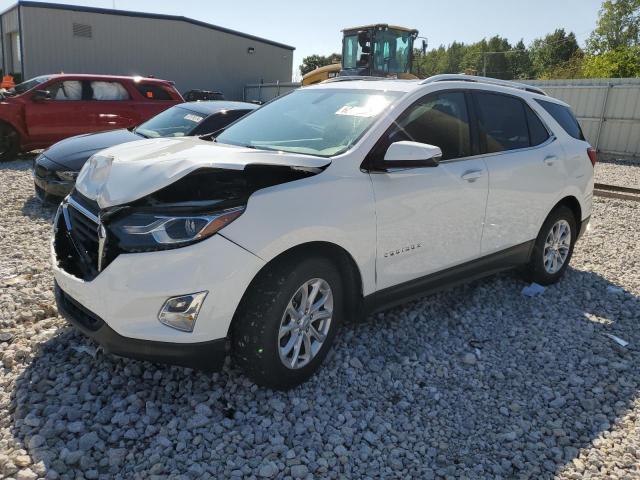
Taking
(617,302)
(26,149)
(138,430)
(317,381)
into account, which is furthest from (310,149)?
(26,149)

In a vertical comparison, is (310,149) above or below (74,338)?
above

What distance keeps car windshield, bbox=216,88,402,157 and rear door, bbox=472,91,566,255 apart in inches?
41.0

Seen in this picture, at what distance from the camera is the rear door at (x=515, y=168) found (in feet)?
13.6

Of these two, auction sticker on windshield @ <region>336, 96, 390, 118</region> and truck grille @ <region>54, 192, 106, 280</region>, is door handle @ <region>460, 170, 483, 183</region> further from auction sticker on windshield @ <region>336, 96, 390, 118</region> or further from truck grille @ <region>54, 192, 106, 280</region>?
truck grille @ <region>54, 192, 106, 280</region>

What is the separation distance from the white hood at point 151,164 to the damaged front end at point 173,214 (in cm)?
4

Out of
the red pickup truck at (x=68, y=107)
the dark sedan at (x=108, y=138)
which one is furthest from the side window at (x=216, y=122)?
the red pickup truck at (x=68, y=107)

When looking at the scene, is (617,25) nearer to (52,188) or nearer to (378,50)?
(378,50)

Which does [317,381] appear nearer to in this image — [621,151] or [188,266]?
[188,266]

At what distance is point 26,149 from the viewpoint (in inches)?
423

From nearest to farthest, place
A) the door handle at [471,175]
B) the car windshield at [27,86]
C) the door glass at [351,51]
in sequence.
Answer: the door handle at [471,175] < the car windshield at [27,86] < the door glass at [351,51]

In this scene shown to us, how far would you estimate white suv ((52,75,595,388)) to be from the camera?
259 centimetres

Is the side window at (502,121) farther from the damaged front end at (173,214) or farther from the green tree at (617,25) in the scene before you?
the green tree at (617,25)

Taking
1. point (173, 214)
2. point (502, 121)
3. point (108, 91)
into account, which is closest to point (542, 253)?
point (502, 121)

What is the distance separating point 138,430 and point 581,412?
252 centimetres
